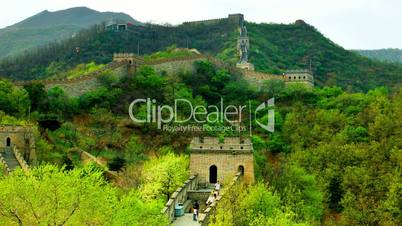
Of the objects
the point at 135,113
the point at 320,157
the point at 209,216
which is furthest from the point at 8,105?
the point at 209,216

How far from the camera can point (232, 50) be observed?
107625mm

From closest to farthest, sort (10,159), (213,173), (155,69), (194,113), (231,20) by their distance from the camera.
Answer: (213,173)
(10,159)
(194,113)
(155,69)
(231,20)

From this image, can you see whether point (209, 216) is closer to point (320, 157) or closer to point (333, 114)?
point (320, 157)

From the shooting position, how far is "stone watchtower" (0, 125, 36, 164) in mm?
47531

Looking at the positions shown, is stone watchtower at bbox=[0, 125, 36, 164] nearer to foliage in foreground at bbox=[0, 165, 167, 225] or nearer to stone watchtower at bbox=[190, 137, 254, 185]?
stone watchtower at bbox=[190, 137, 254, 185]

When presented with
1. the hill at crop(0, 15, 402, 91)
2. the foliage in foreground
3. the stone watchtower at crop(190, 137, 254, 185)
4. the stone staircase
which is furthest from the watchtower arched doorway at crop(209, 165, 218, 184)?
the hill at crop(0, 15, 402, 91)

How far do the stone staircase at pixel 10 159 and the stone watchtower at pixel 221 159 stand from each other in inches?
432

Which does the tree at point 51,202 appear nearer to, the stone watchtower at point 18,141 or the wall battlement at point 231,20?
the stone watchtower at point 18,141

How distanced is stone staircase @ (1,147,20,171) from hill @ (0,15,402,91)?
53.5 m

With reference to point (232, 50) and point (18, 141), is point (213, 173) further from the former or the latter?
point (232, 50)

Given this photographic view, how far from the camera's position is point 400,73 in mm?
117750

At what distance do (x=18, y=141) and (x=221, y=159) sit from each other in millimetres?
14814

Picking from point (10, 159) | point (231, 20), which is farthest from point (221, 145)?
point (231, 20)

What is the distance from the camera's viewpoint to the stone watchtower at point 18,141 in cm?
4753
